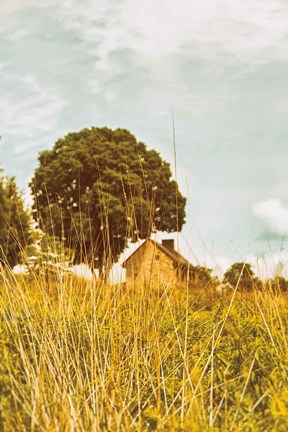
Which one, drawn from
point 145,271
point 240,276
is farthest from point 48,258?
Result: point 240,276

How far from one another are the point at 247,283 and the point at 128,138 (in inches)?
787

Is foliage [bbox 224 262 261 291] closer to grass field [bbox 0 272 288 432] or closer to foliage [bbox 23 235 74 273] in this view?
grass field [bbox 0 272 288 432]

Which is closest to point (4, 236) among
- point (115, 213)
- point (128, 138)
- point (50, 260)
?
point (115, 213)

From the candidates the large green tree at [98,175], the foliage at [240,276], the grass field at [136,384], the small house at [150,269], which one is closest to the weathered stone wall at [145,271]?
the small house at [150,269]

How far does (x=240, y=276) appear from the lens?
4.16m

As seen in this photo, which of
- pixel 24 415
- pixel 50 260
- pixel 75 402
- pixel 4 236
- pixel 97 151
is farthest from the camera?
pixel 97 151

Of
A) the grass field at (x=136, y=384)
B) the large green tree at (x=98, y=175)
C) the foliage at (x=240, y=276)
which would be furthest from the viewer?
the large green tree at (x=98, y=175)

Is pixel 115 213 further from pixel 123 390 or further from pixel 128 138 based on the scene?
pixel 123 390

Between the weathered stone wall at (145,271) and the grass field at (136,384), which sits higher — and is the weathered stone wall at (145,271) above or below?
above

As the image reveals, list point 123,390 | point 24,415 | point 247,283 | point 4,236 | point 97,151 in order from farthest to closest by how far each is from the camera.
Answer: point 97,151
point 4,236
point 247,283
point 123,390
point 24,415

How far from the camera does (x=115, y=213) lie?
25.9m

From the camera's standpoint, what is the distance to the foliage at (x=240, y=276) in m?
5.20

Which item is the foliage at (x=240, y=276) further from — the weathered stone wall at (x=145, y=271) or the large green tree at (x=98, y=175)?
the large green tree at (x=98, y=175)

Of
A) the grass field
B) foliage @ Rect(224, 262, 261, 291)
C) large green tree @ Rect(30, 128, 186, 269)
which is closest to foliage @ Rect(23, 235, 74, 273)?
the grass field
